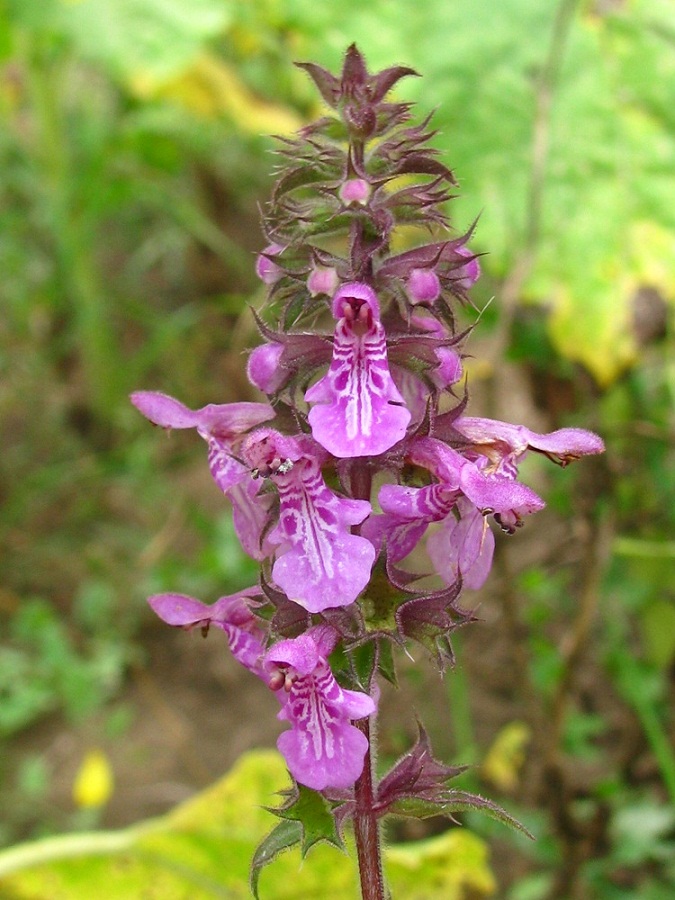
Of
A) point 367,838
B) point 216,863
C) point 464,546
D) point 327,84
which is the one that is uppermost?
point 327,84

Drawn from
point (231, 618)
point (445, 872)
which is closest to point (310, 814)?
point (231, 618)

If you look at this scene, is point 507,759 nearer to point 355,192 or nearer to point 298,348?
point 298,348

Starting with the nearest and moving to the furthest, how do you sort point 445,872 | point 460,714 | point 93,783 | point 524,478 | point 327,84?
point 327,84
point 445,872
point 460,714
point 93,783
point 524,478

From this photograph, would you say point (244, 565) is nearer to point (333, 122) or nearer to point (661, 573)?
point (661, 573)

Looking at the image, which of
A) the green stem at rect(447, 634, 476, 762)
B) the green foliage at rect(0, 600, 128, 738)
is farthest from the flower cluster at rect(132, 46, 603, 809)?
the green foliage at rect(0, 600, 128, 738)

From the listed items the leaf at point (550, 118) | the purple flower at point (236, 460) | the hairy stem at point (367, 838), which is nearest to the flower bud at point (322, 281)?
the purple flower at point (236, 460)

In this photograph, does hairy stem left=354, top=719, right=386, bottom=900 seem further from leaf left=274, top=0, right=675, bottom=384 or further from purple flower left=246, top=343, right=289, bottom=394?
leaf left=274, top=0, right=675, bottom=384
